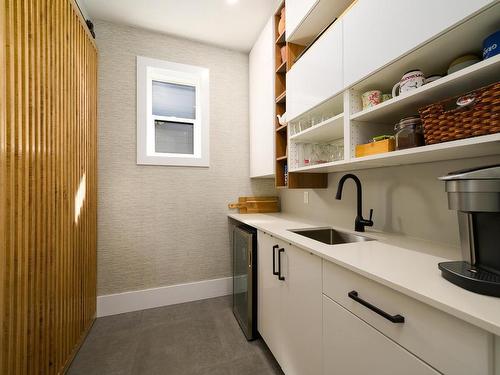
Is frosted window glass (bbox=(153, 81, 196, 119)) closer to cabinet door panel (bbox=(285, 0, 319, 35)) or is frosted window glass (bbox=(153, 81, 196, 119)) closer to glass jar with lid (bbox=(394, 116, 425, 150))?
cabinet door panel (bbox=(285, 0, 319, 35))

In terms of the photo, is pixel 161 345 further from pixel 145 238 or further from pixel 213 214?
pixel 213 214

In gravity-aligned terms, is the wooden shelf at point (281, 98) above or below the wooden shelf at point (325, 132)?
above

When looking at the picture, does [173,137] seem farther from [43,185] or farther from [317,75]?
[317,75]

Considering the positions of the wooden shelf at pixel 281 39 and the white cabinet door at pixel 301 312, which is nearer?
the white cabinet door at pixel 301 312

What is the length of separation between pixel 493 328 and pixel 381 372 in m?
0.42

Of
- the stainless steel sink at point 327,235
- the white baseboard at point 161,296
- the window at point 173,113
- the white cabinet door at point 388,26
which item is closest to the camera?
the white cabinet door at point 388,26

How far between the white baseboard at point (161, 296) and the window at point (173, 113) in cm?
130

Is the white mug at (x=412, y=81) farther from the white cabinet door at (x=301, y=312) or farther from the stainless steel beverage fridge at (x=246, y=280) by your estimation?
the stainless steel beverage fridge at (x=246, y=280)

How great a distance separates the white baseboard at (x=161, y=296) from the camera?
2092 millimetres

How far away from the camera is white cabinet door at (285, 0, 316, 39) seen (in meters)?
1.48

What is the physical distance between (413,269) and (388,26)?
3.32 ft

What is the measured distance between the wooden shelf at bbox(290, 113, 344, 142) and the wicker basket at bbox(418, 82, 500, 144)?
48 centimetres

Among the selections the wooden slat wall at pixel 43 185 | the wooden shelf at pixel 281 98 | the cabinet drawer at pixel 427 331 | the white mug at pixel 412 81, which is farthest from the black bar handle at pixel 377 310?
the wooden shelf at pixel 281 98

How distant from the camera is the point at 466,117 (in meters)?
0.72
